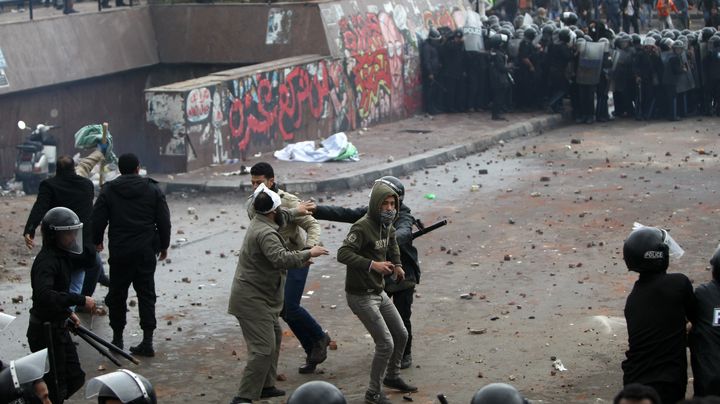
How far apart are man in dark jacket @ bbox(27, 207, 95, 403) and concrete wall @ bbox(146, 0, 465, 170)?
1030 centimetres

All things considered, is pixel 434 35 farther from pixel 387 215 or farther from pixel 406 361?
pixel 387 215

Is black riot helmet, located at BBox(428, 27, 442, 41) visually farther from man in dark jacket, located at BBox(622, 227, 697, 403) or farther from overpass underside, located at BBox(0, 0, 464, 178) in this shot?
man in dark jacket, located at BBox(622, 227, 697, 403)

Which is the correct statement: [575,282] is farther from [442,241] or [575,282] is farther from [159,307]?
[159,307]

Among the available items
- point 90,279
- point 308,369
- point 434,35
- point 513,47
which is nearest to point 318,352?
point 308,369

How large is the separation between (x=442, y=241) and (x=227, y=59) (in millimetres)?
9216

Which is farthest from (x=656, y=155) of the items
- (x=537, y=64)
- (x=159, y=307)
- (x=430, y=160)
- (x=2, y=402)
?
(x=2, y=402)

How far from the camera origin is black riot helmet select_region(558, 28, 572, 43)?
921 inches

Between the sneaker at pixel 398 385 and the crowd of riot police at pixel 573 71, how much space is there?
581 inches

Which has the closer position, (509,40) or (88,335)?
(88,335)

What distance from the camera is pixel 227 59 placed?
22.2 m

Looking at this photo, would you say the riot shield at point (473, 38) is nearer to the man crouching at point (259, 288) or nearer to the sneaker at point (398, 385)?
the sneaker at point (398, 385)

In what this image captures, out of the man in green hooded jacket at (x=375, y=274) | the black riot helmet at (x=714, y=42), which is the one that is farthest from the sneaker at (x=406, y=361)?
the black riot helmet at (x=714, y=42)

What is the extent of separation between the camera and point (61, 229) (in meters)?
7.67

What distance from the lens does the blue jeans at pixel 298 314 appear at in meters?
9.33
